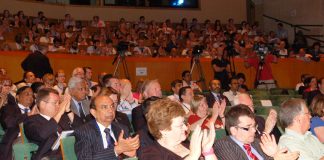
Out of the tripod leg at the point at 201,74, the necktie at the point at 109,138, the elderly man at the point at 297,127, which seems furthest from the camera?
the tripod leg at the point at 201,74

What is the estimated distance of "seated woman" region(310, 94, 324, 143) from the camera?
4930 millimetres

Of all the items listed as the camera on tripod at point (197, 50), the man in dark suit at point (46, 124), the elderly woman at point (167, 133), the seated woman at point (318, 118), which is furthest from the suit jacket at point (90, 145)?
the camera on tripod at point (197, 50)

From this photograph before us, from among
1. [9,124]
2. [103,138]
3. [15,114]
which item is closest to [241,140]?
[103,138]

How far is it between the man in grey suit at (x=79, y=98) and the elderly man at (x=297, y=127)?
262cm

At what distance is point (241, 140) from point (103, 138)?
117 centimetres

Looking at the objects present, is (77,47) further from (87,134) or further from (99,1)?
(87,134)

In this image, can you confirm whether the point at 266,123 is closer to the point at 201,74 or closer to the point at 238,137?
the point at 238,137

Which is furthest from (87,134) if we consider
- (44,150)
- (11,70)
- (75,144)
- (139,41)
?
(139,41)

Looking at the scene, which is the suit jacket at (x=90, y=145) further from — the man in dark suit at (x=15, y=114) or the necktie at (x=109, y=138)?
the man in dark suit at (x=15, y=114)

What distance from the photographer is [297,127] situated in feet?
13.5

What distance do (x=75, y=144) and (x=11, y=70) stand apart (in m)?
7.44

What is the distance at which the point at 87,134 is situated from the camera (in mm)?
4324

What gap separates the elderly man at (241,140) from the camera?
154 inches

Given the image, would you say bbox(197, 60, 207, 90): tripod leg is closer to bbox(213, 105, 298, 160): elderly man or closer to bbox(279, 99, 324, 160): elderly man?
bbox(279, 99, 324, 160): elderly man
